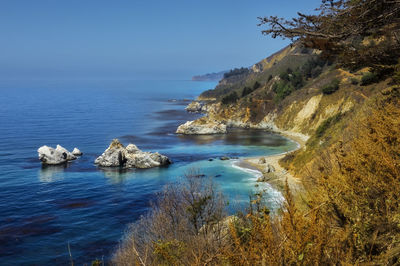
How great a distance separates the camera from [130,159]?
6469 cm

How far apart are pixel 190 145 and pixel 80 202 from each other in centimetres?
4476

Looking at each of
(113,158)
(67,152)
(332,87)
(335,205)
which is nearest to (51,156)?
(67,152)

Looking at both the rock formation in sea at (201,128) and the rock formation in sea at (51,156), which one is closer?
the rock formation in sea at (51,156)

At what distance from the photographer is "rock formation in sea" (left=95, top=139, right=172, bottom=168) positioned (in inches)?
2507

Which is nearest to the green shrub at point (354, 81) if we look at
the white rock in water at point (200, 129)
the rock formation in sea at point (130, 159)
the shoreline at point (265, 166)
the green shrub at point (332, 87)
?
the green shrub at point (332, 87)

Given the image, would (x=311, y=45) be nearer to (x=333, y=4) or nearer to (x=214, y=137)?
(x=333, y=4)

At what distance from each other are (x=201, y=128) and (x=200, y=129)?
1.57 feet

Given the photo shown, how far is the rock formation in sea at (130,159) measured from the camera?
63.7 meters

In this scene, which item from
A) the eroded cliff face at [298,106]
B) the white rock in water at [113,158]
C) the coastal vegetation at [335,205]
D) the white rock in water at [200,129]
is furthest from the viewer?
the white rock in water at [200,129]

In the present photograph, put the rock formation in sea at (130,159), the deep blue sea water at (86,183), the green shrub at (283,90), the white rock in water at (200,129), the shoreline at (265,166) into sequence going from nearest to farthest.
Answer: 1. the deep blue sea water at (86,183)
2. the shoreline at (265,166)
3. the rock formation in sea at (130,159)
4. the white rock in water at (200,129)
5. the green shrub at (283,90)

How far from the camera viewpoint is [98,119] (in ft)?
422

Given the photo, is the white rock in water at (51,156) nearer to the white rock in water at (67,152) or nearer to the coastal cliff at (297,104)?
the white rock in water at (67,152)

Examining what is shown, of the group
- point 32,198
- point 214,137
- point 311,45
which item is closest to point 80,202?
point 32,198

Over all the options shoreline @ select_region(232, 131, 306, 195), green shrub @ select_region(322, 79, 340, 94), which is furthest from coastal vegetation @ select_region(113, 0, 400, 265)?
green shrub @ select_region(322, 79, 340, 94)
